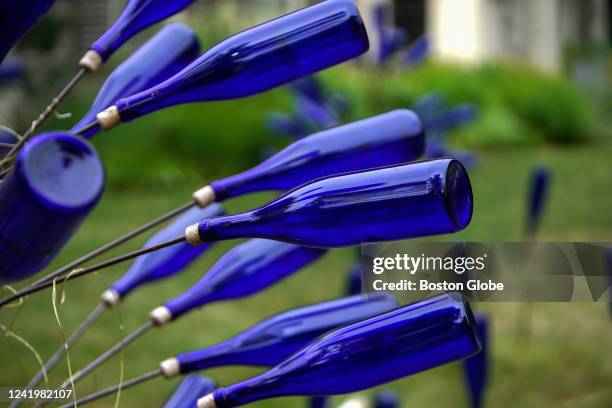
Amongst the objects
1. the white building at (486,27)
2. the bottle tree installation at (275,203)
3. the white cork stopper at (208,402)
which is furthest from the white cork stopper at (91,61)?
the white building at (486,27)

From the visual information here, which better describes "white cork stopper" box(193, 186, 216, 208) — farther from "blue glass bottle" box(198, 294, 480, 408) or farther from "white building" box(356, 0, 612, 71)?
"white building" box(356, 0, 612, 71)

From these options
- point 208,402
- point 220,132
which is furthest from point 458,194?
point 220,132

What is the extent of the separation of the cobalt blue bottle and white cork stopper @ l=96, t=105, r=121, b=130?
0.09 meters

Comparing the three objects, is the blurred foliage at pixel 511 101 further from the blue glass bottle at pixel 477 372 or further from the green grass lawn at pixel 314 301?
the blue glass bottle at pixel 477 372

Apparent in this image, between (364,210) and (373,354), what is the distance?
7 cm

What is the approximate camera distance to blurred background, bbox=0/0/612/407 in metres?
2.57

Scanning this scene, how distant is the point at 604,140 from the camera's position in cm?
887

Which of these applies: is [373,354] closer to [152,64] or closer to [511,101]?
[152,64]

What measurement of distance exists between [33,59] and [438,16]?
5.99 m

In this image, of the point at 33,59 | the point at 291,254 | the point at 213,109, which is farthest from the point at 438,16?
the point at 291,254

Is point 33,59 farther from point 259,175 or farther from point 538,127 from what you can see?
point 259,175

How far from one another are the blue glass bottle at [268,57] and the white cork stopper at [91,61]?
8 cm

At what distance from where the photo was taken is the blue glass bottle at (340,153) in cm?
50

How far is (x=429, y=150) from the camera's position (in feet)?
6.74
